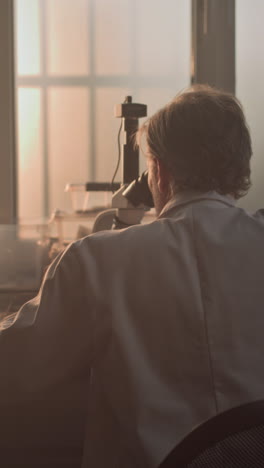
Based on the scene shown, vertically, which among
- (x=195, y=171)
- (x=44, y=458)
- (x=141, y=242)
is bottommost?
(x=44, y=458)

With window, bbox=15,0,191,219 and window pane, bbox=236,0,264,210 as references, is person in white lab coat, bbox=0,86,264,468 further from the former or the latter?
window pane, bbox=236,0,264,210

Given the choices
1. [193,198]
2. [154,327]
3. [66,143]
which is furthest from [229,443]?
[66,143]

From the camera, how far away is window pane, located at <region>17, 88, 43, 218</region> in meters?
2.51

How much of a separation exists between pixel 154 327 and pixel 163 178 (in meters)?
0.35

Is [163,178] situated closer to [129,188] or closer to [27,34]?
[129,188]

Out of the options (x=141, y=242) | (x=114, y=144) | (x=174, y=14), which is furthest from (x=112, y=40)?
(x=141, y=242)

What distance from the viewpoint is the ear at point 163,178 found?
1.20 meters

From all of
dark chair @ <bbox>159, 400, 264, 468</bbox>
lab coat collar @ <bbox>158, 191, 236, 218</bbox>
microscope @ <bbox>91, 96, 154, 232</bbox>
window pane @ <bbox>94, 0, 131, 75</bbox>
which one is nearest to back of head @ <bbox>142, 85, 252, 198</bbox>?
lab coat collar @ <bbox>158, 191, 236, 218</bbox>

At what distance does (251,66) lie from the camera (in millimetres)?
2641

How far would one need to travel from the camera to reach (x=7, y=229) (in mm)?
2451

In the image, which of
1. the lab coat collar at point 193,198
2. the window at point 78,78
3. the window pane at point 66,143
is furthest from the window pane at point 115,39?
the lab coat collar at point 193,198

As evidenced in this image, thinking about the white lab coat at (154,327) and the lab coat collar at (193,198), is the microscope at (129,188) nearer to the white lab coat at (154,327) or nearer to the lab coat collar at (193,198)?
the lab coat collar at (193,198)

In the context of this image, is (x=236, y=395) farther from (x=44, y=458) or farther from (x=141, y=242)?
(x=44, y=458)

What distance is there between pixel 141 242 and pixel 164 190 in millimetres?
260
